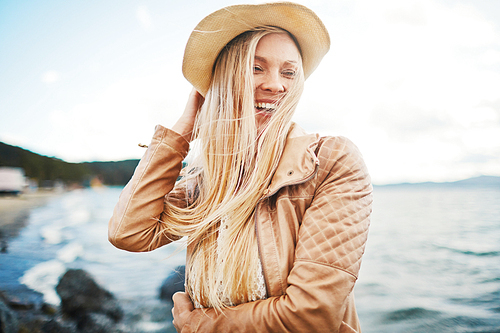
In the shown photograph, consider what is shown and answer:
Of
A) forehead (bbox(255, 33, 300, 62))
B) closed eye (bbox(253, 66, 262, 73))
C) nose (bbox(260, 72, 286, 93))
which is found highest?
forehead (bbox(255, 33, 300, 62))

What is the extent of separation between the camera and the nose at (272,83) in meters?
1.36

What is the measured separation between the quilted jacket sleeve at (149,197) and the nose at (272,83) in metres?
0.55

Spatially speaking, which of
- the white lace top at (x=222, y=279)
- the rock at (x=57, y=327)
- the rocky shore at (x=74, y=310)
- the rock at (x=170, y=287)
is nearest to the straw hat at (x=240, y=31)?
the white lace top at (x=222, y=279)

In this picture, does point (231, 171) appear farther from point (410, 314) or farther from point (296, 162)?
point (410, 314)

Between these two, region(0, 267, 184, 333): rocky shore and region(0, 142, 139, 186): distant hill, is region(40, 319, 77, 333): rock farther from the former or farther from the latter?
region(0, 142, 139, 186): distant hill

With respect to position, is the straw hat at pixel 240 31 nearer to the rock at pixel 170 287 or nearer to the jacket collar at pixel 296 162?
the jacket collar at pixel 296 162

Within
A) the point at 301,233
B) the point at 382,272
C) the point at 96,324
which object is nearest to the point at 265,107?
the point at 301,233

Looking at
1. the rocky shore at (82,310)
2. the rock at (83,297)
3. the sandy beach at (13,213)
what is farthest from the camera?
the sandy beach at (13,213)

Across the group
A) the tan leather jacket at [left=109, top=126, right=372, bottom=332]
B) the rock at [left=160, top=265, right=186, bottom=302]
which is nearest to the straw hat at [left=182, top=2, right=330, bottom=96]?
the tan leather jacket at [left=109, top=126, right=372, bottom=332]

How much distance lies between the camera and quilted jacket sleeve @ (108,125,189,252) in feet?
4.34

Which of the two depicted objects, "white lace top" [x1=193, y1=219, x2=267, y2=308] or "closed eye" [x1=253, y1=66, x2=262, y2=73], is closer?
"white lace top" [x1=193, y1=219, x2=267, y2=308]

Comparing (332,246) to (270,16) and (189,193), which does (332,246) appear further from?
(270,16)

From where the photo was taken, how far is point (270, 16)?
52.8 inches

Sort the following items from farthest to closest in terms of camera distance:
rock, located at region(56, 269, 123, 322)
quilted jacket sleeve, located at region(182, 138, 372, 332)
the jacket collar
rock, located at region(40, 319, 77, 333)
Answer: rock, located at region(56, 269, 123, 322) < rock, located at region(40, 319, 77, 333) < the jacket collar < quilted jacket sleeve, located at region(182, 138, 372, 332)
